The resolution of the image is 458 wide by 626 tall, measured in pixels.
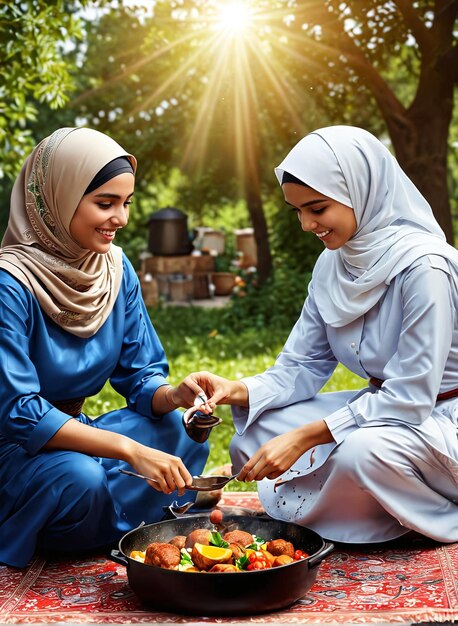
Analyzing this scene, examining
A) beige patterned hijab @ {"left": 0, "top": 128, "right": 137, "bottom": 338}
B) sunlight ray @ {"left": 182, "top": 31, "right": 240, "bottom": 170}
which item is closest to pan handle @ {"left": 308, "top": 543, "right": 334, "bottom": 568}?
beige patterned hijab @ {"left": 0, "top": 128, "right": 137, "bottom": 338}

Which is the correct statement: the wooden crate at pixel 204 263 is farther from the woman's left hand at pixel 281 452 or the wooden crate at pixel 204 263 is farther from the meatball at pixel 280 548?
the meatball at pixel 280 548

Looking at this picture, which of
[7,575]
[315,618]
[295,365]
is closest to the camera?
[315,618]

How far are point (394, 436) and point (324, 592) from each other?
1.93 feet

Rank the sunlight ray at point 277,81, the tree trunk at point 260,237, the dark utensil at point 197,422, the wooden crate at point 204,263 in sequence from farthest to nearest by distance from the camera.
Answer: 1. the wooden crate at point 204,263
2. the tree trunk at point 260,237
3. the sunlight ray at point 277,81
4. the dark utensil at point 197,422

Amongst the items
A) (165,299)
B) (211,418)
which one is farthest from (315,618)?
(165,299)

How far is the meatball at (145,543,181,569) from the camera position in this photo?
2.60m

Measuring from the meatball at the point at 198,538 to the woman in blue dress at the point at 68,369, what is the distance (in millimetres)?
157

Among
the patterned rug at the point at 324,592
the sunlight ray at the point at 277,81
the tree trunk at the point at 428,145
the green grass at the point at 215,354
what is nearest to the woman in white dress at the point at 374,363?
the patterned rug at the point at 324,592

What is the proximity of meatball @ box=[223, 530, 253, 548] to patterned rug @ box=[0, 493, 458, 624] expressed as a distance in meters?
0.24

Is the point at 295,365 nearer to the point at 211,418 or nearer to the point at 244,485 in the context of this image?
the point at 211,418

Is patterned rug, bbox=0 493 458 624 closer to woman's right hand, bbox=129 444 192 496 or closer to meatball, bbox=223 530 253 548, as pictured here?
meatball, bbox=223 530 253 548

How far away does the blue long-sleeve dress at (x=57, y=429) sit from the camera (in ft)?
9.89

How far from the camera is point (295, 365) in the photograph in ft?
12.0

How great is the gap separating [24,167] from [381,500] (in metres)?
1.77
